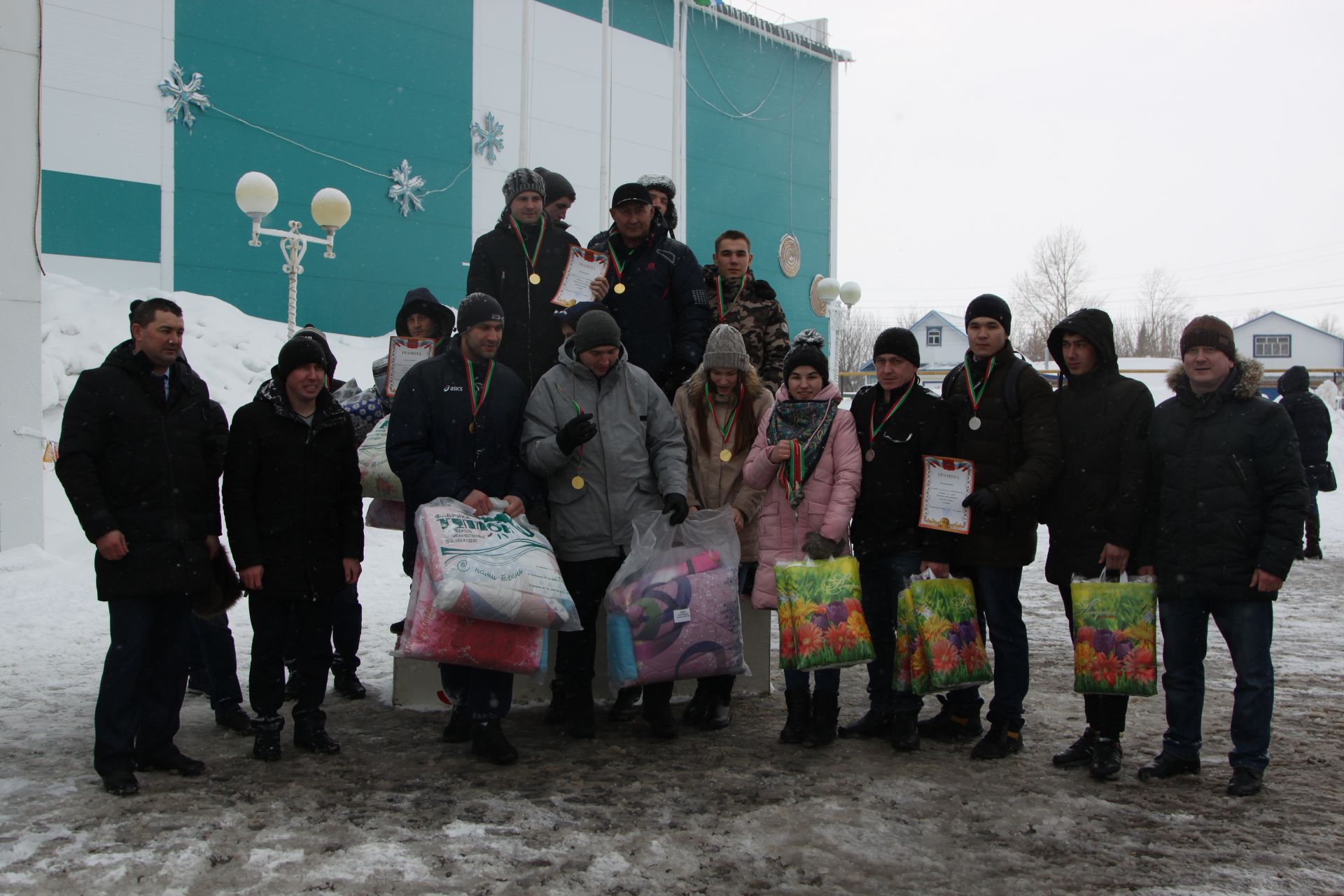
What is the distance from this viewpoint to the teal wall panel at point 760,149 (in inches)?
1126

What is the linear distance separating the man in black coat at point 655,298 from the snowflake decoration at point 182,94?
15803 mm

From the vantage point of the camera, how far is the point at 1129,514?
432 centimetres

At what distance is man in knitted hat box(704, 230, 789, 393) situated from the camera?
591 cm

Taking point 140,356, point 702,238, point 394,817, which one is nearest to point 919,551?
point 394,817

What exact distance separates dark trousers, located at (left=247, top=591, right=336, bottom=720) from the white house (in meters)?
63.7

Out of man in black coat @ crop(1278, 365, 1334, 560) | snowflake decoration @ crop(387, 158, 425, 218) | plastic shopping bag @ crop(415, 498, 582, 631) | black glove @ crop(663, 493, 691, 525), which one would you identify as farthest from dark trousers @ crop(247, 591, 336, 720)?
snowflake decoration @ crop(387, 158, 425, 218)

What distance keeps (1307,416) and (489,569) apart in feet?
31.1

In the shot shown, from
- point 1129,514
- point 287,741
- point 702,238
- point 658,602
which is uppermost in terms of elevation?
point 702,238

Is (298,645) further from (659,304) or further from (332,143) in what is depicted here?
(332,143)

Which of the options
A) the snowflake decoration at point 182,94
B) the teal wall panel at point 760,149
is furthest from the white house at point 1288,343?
the snowflake decoration at point 182,94

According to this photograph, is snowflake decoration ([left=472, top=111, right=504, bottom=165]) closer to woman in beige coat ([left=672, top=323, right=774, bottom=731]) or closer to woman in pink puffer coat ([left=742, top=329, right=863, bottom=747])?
woman in beige coat ([left=672, top=323, right=774, bottom=731])

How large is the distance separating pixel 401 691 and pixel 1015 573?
294 centimetres

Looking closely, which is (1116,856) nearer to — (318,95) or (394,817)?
(394,817)

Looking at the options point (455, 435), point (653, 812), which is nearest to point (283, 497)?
point (455, 435)
